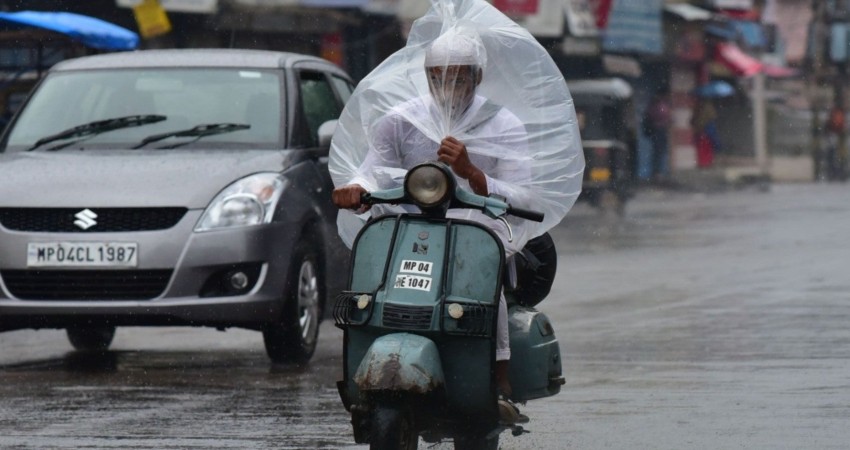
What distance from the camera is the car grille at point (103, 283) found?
9219 mm

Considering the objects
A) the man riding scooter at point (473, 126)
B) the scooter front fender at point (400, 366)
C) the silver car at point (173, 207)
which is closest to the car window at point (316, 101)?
the silver car at point (173, 207)

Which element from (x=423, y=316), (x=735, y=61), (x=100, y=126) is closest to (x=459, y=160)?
(x=423, y=316)

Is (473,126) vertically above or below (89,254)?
above

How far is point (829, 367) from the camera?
923 centimetres

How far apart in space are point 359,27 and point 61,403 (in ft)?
79.0

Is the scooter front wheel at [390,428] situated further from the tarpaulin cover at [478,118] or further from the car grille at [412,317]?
the tarpaulin cover at [478,118]

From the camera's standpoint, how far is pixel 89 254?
30.1ft

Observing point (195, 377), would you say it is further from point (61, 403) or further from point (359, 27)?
point (359, 27)

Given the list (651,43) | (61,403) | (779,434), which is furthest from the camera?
(651,43)

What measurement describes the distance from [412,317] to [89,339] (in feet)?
18.0

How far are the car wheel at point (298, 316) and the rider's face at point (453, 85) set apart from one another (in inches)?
140

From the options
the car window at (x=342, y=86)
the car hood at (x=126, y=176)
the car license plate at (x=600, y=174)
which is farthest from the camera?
the car license plate at (x=600, y=174)

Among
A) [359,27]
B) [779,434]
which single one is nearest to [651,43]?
[359,27]

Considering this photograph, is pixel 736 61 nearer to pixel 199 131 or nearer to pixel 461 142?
pixel 199 131
